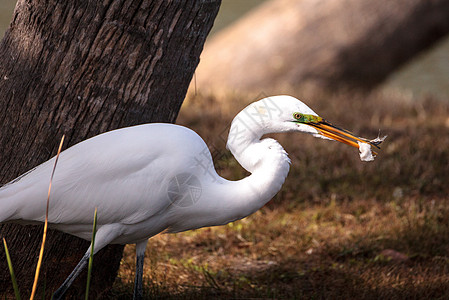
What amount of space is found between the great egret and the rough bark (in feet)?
15.4

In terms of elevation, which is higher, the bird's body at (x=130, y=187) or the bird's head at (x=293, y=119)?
the bird's head at (x=293, y=119)

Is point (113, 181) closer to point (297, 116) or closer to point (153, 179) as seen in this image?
point (153, 179)

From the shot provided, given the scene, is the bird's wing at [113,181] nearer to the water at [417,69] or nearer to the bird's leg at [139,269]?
the bird's leg at [139,269]

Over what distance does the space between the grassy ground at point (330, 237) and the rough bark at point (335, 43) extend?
201 cm

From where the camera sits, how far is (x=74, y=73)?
2.69 metres

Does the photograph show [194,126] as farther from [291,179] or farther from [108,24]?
[108,24]

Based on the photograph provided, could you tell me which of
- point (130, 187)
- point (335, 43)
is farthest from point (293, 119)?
point (335, 43)

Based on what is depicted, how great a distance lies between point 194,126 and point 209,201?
3124 mm

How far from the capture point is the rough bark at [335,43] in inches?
289

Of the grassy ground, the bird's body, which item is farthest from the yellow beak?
the grassy ground

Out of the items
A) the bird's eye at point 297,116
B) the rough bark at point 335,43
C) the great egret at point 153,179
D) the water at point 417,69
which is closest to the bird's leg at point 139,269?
the great egret at point 153,179

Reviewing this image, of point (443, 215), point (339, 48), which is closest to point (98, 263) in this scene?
point (443, 215)

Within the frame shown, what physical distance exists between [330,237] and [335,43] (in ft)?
13.1

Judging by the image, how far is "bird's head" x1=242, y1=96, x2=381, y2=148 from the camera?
2475 millimetres
